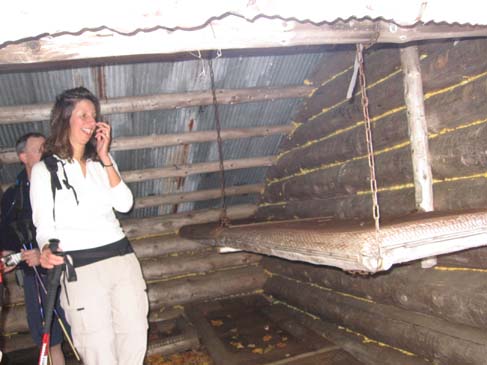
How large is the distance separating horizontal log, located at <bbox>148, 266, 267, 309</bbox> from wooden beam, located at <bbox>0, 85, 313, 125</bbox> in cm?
365

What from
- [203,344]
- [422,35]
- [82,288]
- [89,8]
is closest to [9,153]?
[82,288]

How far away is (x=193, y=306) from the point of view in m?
7.30

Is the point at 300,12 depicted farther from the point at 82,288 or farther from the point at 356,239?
the point at 82,288

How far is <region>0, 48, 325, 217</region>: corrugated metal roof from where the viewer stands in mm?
4648

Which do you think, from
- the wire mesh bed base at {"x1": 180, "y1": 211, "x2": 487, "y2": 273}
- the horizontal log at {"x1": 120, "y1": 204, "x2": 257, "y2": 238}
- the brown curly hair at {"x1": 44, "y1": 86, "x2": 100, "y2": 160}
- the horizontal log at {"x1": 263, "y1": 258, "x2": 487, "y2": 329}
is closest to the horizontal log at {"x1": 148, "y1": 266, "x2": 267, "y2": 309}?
the horizontal log at {"x1": 120, "y1": 204, "x2": 257, "y2": 238}

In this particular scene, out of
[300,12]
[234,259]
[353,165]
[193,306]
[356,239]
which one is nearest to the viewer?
[300,12]

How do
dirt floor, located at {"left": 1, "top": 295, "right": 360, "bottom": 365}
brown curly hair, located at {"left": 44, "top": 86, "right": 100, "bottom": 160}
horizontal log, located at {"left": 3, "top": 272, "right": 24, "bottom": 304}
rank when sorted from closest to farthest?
brown curly hair, located at {"left": 44, "top": 86, "right": 100, "bottom": 160} < dirt floor, located at {"left": 1, "top": 295, "right": 360, "bottom": 365} < horizontal log, located at {"left": 3, "top": 272, "right": 24, "bottom": 304}

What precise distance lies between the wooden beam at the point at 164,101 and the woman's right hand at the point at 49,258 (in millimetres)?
2506

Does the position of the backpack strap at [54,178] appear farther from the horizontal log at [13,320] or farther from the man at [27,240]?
the horizontal log at [13,320]

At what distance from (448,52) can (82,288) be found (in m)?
3.60

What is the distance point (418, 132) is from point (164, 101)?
2.99 m

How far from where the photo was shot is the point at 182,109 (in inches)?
216

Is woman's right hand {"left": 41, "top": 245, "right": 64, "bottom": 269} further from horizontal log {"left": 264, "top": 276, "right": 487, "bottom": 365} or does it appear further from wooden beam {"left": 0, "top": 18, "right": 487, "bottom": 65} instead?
horizontal log {"left": 264, "top": 276, "right": 487, "bottom": 365}

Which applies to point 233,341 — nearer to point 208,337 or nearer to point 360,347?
point 208,337
